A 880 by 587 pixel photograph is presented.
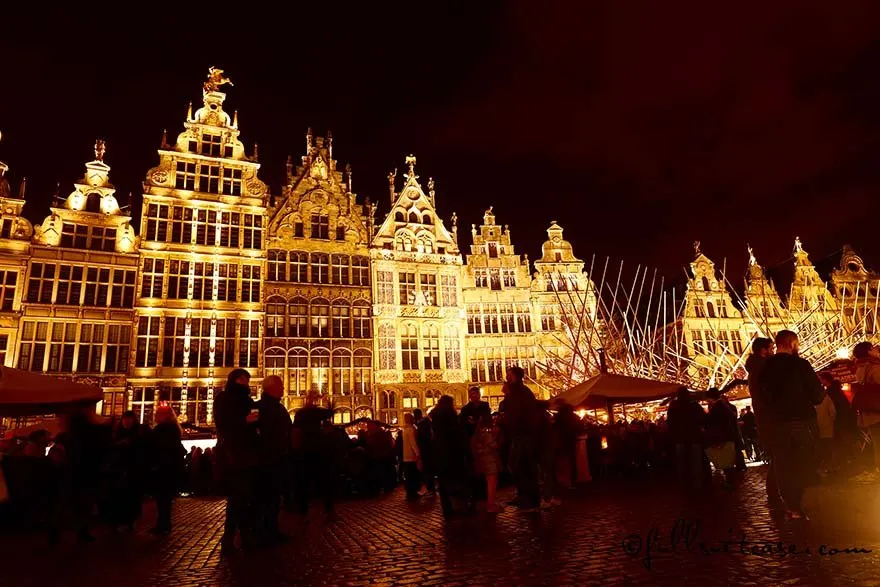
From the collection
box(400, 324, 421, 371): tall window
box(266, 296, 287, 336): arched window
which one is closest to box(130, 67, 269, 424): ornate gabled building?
box(266, 296, 287, 336): arched window

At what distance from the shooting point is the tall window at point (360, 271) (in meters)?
29.6

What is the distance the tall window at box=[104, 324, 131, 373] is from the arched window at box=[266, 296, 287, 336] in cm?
598

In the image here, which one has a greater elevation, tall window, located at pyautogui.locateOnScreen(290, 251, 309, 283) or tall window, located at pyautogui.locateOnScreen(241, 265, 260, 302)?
tall window, located at pyautogui.locateOnScreen(290, 251, 309, 283)

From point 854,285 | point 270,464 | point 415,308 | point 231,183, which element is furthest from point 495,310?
point 854,285

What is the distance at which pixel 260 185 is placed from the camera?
2898cm

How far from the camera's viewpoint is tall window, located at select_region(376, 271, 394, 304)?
1171 inches

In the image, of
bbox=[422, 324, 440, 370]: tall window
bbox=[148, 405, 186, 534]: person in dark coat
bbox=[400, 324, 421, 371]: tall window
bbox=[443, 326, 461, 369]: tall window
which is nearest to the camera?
bbox=[148, 405, 186, 534]: person in dark coat

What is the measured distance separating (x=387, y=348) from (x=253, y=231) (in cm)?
887

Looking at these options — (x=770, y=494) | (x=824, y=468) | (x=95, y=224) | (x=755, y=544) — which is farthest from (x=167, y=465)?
(x=95, y=224)

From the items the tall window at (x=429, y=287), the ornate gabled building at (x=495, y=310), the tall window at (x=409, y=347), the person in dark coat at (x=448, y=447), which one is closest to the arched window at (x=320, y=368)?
the tall window at (x=409, y=347)

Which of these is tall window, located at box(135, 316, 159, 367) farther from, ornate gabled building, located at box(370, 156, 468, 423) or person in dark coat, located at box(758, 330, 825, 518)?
person in dark coat, located at box(758, 330, 825, 518)

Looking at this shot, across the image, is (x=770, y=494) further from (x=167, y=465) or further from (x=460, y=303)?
(x=460, y=303)

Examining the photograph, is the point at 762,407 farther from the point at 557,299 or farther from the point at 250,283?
the point at 557,299

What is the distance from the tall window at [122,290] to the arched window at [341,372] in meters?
9.51
